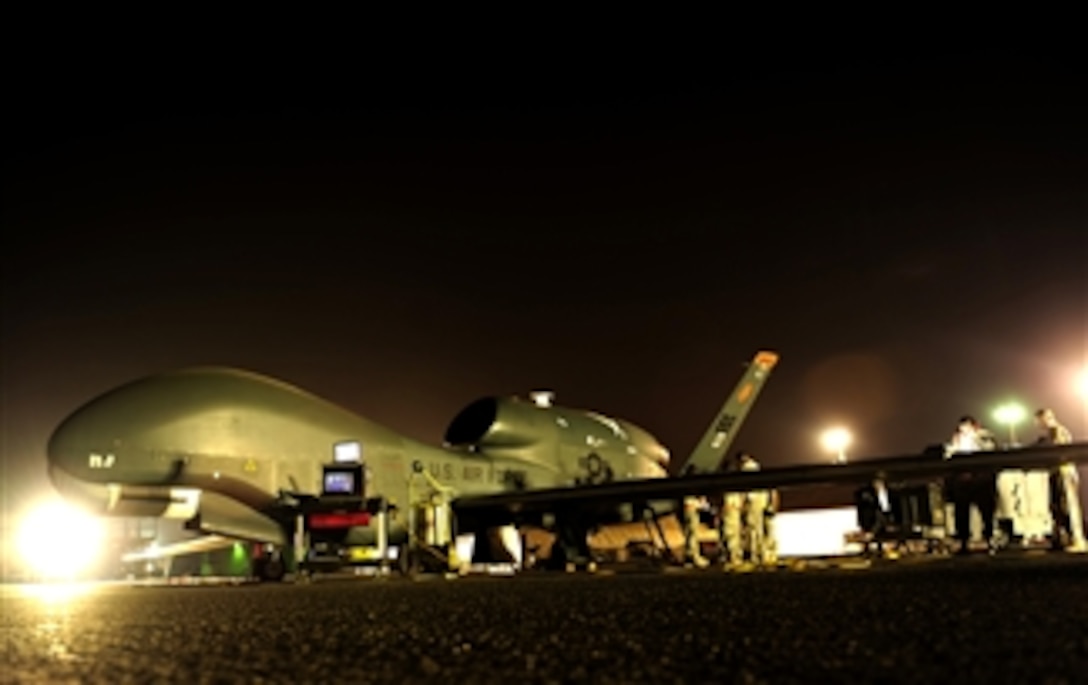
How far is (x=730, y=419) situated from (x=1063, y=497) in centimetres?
1490

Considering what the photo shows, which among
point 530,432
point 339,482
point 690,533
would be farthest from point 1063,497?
point 530,432

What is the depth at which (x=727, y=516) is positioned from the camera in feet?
48.4

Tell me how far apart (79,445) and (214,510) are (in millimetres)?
2212

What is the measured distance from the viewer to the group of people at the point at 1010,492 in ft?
37.4

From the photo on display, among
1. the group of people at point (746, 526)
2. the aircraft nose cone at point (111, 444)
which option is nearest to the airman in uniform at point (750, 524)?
the group of people at point (746, 526)

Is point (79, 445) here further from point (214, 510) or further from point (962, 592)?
point (962, 592)

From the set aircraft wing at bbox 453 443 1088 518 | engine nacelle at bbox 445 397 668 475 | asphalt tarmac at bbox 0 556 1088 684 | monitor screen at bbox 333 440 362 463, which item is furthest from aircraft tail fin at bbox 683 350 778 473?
asphalt tarmac at bbox 0 556 1088 684

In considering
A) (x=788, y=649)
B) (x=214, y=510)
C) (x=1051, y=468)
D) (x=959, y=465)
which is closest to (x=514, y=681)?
(x=788, y=649)

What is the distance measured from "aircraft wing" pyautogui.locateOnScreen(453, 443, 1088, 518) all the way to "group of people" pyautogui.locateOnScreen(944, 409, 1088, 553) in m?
0.33

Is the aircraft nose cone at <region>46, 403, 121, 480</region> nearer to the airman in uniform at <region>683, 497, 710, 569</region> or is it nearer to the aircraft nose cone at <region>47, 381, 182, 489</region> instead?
the aircraft nose cone at <region>47, 381, 182, 489</region>

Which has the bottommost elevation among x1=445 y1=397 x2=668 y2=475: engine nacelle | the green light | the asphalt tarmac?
the green light

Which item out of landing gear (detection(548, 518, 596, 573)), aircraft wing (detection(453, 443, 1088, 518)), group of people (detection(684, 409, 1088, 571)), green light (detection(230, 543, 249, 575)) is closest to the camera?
aircraft wing (detection(453, 443, 1088, 518))

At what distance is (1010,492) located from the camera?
45.4 ft

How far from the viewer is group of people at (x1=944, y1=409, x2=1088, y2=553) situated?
37.4ft
